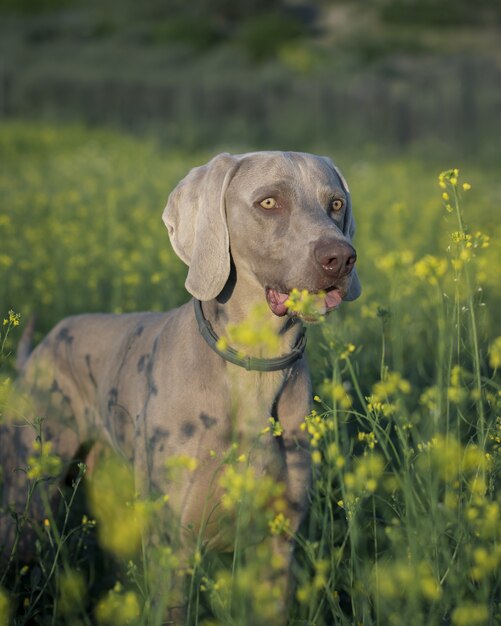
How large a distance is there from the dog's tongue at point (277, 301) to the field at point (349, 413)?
19 cm

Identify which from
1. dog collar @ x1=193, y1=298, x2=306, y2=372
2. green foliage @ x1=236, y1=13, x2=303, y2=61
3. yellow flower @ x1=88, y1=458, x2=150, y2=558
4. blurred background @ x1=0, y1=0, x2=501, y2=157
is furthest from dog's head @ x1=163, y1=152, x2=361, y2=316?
green foliage @ x1=236, y1=13, x2=303, y2=61

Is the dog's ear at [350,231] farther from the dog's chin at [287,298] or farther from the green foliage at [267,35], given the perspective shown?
the green foliage at [267,35]

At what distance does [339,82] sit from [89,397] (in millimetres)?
18168

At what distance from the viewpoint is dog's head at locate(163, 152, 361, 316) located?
2.60m

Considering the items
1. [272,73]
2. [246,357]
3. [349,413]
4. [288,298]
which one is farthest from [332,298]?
[272,73]

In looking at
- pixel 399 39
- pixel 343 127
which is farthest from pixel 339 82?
pixel 399 39

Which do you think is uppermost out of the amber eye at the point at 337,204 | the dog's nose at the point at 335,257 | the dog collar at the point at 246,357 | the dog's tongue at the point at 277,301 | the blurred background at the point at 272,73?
the blurred background at the point at 272,73

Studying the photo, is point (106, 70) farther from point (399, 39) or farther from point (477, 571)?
point (477, 571)

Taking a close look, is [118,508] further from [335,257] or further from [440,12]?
[440,12]

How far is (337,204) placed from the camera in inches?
115

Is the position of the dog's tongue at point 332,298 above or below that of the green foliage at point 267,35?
below

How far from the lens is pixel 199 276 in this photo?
2707 mm

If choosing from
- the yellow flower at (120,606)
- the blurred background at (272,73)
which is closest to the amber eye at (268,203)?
the yellow flower at (120,606)

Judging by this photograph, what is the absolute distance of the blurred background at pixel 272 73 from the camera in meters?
18.6
